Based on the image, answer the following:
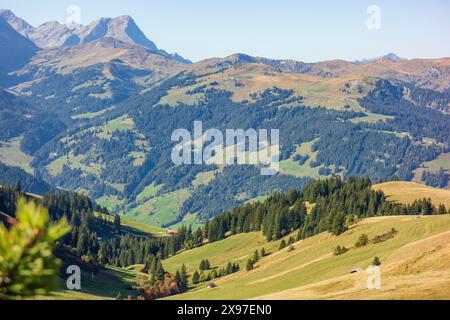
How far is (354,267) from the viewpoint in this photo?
357ft

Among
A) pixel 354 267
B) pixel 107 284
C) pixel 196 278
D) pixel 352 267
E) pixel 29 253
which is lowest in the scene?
pixel 196 278

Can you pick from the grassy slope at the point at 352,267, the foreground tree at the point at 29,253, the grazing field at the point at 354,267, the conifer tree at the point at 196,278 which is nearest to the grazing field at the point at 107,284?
the grazing field at the point at 354,267

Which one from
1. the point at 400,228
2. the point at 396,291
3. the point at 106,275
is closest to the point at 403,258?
the point at 396,291

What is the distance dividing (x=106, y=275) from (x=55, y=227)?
152 metres

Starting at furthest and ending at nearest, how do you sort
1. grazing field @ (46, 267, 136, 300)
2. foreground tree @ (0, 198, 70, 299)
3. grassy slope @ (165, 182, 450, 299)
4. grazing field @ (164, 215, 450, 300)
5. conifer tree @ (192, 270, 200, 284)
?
conifer tree @ (192, 270, 200, 284) → grazing field @ (46, 267, 136, 300) → grassy slope @ (165, 182, 450, 299) → grazing field @ (164, 215, 450, 300) → foreground tree @ (0, 198, 70, 299)

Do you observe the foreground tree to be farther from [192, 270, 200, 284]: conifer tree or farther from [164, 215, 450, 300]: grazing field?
[192, 270, 200, 284]: conifer tree

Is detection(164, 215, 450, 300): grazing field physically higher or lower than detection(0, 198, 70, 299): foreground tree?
lower

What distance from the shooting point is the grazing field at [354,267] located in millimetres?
72000

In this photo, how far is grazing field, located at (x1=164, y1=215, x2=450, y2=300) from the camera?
A: 72000mm

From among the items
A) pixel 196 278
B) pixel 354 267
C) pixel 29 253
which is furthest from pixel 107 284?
pixel 29 253

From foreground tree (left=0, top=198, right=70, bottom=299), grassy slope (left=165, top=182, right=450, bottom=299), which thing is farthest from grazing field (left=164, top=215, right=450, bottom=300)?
foreground tree (left=0, top=198, right=70, bottom=299)

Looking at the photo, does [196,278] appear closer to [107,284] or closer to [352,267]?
[107,284]

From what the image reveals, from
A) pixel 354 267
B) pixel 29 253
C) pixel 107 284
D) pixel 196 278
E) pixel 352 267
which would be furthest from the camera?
pixel 196 278

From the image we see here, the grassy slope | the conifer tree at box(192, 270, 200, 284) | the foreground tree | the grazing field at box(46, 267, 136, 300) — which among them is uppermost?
the foreground tree
